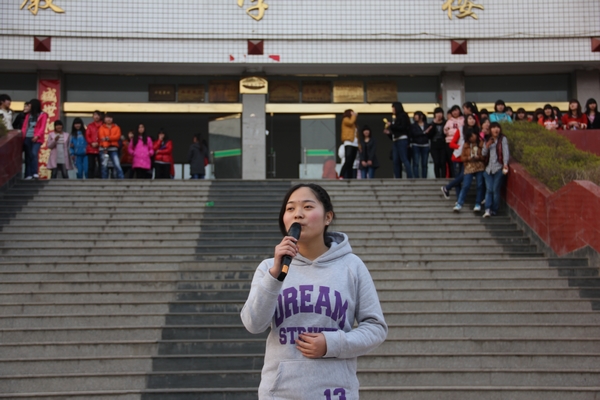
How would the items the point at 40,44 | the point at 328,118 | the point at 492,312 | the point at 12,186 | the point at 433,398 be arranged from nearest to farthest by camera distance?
the point at 433,398 → the point at 492,312 → the point at 12,186 → the point at 40,44 → the point at 328,118

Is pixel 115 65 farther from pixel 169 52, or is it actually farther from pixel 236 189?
pixel 236 189

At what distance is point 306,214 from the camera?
3.39 metres

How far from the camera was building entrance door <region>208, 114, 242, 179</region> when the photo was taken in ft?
58.2

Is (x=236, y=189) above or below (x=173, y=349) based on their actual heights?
above

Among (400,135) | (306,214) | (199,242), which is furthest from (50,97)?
(306,214)

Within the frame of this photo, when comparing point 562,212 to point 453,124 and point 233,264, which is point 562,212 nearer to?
point 453,124

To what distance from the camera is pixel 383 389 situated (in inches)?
278

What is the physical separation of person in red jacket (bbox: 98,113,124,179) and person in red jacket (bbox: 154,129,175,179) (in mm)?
933

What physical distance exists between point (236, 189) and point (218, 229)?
6.61 ft

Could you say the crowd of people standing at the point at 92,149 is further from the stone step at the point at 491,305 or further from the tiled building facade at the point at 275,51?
the stone step at the point at 491,305

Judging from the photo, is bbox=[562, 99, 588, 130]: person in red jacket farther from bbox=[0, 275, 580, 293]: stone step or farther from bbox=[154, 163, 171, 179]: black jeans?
bbox=[154, 163, 171, 179]: black jeans

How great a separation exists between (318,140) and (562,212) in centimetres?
862

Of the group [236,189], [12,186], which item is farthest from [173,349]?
[12,186]

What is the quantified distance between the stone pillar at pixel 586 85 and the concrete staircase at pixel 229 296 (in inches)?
286
